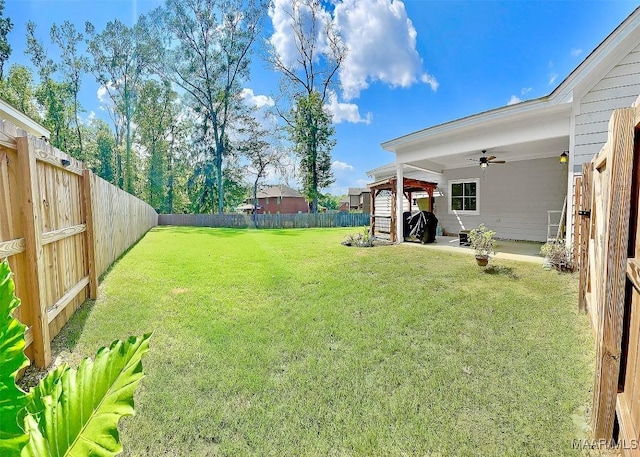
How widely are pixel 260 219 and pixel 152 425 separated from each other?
19.0 m

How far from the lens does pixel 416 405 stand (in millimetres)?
2010

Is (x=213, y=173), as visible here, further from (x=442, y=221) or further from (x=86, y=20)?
(x=442, y=221)

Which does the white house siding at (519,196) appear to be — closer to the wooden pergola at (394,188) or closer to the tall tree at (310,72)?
the wooden pergola at (394,188)

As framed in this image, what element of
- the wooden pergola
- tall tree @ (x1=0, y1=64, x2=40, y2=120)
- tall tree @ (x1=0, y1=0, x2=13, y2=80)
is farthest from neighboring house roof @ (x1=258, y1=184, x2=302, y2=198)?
the wooden pergola

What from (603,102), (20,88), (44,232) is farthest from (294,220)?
(20,88)

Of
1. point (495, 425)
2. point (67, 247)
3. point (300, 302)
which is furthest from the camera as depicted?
point (300, 302)

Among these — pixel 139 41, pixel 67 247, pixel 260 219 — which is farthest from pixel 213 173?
pixel 67 247

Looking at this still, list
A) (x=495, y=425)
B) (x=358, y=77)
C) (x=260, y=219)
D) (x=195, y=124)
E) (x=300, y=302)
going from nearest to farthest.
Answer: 1. (x=495, y=425)
2. (x=300, y=302)
3. (x=358, y=77)
4. (x=260, y=219)
5. (x=195, y=124)

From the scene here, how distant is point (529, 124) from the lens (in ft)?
18.7

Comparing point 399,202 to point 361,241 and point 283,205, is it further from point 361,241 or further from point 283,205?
point 283,205

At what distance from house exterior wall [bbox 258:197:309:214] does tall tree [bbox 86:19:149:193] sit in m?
19.5

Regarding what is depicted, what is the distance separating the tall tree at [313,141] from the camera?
19.7m

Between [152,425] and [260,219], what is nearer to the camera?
[152,425]

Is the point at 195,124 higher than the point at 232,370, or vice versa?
the point at 195,124
